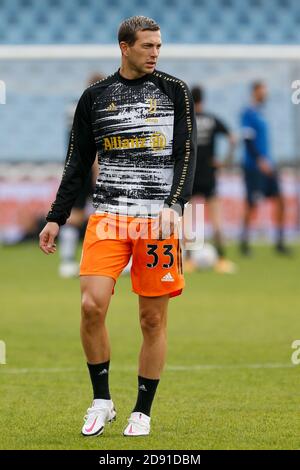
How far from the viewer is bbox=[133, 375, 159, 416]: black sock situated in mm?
5455

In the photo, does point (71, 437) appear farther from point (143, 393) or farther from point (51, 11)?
point (51, 11)

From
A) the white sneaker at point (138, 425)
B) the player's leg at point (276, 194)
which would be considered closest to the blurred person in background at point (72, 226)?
the player's leg at point (276, 194)

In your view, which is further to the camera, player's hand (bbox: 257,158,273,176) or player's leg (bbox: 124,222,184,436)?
player's hand (bbox: 257,158,273,176)

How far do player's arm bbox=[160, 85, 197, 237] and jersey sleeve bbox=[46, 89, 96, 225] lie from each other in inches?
18.0

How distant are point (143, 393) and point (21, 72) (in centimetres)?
1472

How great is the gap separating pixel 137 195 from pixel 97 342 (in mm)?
750

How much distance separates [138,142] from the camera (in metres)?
5.44

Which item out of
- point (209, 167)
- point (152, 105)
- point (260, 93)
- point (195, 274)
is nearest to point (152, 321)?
point (152, 105)

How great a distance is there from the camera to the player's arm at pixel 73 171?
5523 mm

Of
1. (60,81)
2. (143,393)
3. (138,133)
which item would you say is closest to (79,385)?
(143,393)

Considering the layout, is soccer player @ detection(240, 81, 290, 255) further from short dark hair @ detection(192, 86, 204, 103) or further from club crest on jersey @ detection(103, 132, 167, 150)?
club crest on jersey @ detection(103, 132, 167, 150)

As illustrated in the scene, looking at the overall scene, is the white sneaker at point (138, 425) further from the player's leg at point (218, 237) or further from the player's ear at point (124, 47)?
the player's leg at point (218, 237)

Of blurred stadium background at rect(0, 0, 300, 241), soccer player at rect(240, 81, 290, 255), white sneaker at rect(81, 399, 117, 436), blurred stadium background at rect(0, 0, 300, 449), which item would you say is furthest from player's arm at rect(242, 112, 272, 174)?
white sneaker at rect(81, 399, 117, 436)

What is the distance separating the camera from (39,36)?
1977 centimetres
